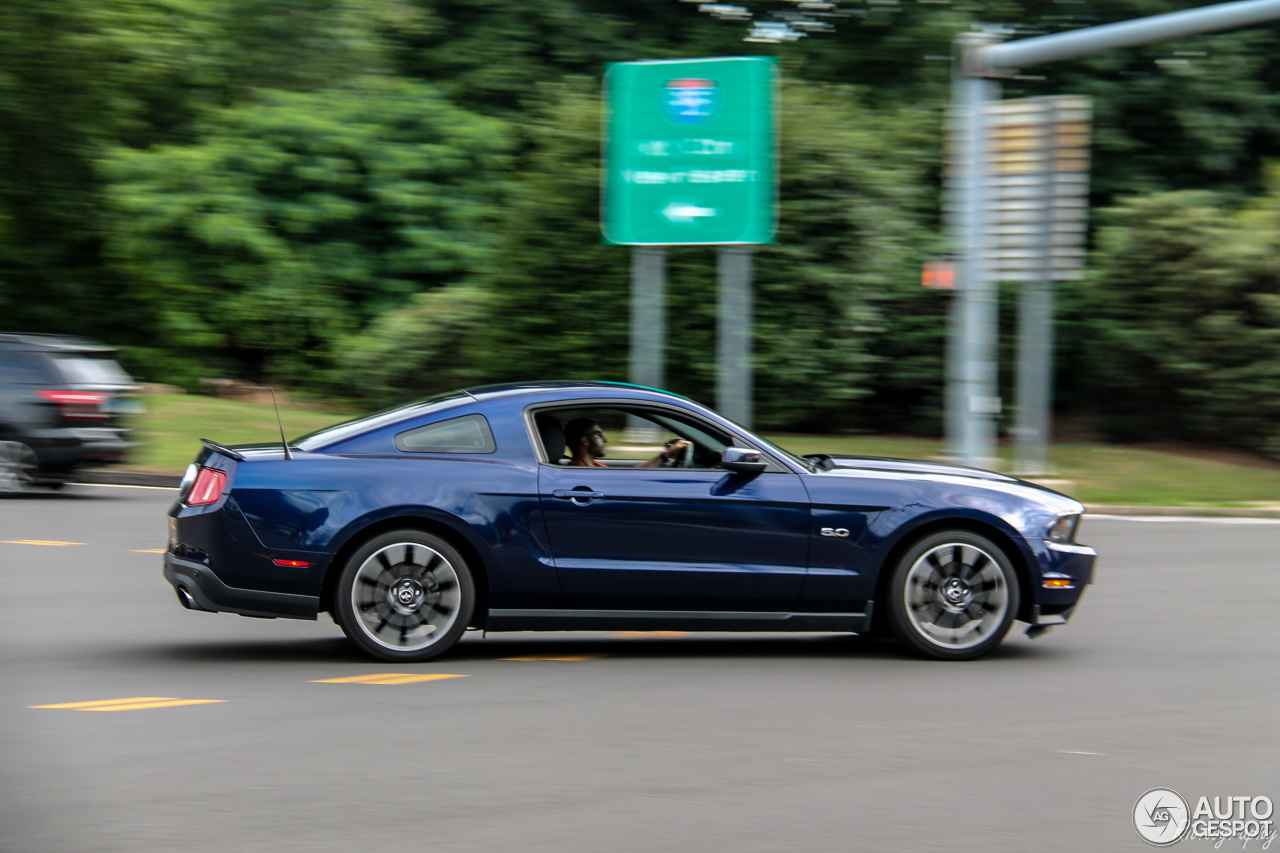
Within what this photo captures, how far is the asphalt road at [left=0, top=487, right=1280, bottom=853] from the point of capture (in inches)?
194

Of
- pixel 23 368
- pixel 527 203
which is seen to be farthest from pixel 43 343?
pixel 527 203

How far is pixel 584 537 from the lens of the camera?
7.54m

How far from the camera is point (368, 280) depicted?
28.7 meters

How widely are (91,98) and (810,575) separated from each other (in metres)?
26.9

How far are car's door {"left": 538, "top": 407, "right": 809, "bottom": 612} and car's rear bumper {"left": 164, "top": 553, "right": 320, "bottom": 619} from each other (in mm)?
1269

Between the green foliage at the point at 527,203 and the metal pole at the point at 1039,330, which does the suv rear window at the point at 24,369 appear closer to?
the green foliage at the point at 527,203

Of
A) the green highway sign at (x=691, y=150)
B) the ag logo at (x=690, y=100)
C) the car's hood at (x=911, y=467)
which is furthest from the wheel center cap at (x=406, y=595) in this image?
the ag logo at (x=690, y=100)

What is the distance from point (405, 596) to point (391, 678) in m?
0.46

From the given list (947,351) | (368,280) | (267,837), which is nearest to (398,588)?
(267,837)

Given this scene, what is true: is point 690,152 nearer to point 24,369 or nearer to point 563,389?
point 24,369

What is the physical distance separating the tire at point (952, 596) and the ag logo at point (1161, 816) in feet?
7.66

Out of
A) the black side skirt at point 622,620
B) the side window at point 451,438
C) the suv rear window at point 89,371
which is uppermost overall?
the suv rear window at point 89,371

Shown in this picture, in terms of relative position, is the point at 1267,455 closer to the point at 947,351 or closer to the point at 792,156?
the point at 947,351

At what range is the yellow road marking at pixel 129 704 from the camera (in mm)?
6621
